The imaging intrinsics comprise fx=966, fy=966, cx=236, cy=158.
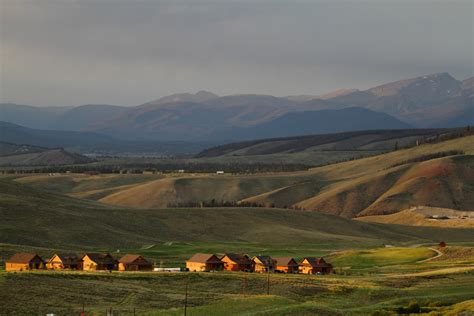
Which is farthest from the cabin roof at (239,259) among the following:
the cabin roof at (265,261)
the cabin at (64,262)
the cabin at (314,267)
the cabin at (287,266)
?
the cabin at (64,262)

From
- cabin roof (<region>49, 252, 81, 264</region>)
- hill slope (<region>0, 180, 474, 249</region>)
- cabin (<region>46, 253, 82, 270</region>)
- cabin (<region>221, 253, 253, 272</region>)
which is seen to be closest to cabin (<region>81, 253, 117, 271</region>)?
cabin (<region>46, 253, 82, 270</region>)

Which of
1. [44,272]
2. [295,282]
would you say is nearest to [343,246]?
[295,282]

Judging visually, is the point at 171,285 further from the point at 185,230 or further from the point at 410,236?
the point at 410,236

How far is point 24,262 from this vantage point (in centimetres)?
10100

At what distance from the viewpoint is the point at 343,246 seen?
157375mm

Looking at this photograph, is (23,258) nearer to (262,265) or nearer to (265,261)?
(262,265)

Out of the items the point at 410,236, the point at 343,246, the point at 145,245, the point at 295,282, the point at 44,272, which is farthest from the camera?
the point at 410,236

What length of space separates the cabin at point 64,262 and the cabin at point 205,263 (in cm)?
1267

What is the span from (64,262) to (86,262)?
301 centimetres

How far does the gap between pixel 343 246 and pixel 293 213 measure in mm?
39928

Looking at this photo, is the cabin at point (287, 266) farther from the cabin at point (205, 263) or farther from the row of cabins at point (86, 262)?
the row of cabins at point (86, 262)

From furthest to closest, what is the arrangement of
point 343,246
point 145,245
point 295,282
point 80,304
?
point 343,246, point 145,245, point 295,282, point 80,304

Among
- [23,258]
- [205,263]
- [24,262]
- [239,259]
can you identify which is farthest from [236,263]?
[24,262]

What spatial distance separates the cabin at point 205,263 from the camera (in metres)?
110
